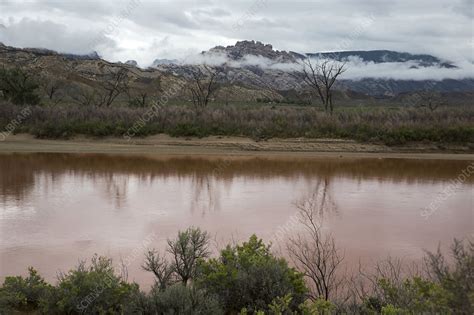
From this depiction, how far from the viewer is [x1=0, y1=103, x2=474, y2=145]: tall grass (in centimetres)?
3516

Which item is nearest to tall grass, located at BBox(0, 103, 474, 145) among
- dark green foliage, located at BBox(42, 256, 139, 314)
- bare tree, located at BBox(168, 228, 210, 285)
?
bare tree, located at BBox(168, 228, 210, 285)

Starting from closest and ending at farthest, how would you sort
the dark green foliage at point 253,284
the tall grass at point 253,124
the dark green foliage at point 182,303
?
1. the dark green foliage at point 182,303
2. the dark green foliage at point 253,284
3. the tall grass at point 253,124

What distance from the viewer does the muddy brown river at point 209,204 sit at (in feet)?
39.4

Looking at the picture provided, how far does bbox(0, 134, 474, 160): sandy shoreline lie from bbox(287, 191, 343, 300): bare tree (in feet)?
48.7

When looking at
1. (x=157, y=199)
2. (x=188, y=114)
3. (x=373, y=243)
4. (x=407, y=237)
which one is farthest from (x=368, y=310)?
(x=188, y=114)

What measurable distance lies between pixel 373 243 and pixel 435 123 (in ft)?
87.4

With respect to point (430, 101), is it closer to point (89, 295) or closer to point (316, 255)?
point (316, 255)

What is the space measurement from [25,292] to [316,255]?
17.0ft

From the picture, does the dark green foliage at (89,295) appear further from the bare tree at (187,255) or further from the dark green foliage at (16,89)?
the dark green foliage at (16,89)

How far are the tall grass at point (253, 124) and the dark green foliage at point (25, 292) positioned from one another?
27.4 metres

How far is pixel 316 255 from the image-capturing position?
9.84 metres

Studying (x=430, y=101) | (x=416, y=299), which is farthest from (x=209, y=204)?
(x=430, y=101)

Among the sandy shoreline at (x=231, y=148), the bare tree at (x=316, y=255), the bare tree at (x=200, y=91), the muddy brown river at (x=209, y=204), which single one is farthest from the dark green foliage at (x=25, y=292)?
the bare tree at (x=200, y=91)

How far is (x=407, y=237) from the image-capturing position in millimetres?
13367
